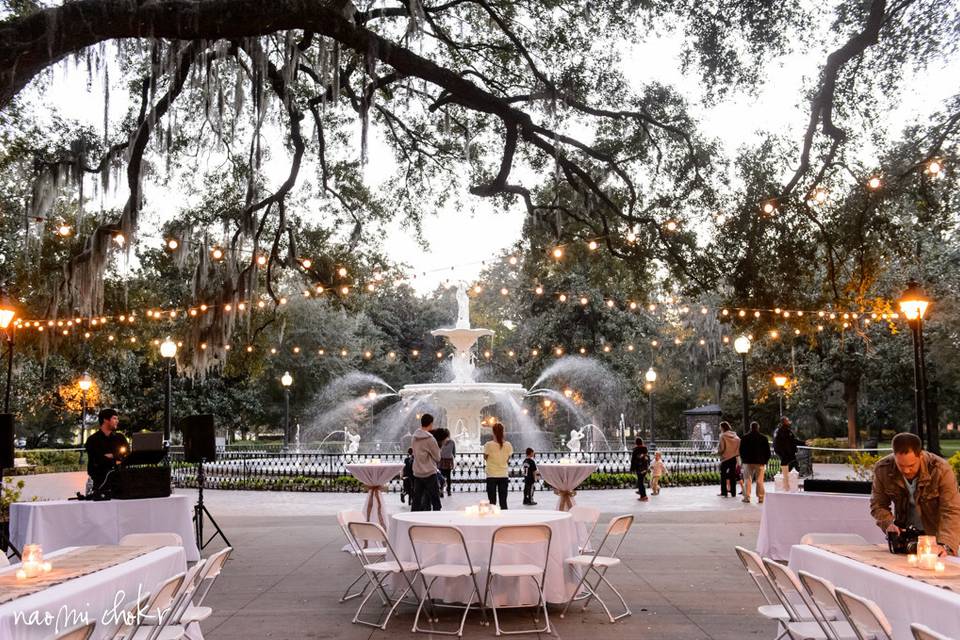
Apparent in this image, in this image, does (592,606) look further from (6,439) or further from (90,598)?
(6,439)

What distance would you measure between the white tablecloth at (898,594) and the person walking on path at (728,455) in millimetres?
12926

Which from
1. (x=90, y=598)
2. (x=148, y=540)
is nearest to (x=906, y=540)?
(x=90, y=598)

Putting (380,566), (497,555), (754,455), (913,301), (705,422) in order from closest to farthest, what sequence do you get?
(497,555) → (380,566) → (913,301) → (754,455) → (705,422)

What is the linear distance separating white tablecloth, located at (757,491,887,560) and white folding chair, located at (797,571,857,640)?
4.63 meters

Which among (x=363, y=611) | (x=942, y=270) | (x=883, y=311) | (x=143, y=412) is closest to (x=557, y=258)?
(x=883, y=311)

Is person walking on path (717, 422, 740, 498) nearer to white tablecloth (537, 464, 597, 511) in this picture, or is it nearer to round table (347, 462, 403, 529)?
white tablecloth (537, 464, 597, 511)

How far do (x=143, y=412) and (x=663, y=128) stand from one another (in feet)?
96.5

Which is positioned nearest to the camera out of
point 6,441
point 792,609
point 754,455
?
point 792,609

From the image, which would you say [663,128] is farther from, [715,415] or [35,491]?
[715,415]

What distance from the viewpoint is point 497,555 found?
23.6 ft

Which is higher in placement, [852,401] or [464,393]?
[464,393]

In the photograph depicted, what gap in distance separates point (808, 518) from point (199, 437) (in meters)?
7.76

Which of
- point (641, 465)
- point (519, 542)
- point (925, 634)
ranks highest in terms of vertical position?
point (925, 634)

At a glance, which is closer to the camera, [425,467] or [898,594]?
[898,594]
